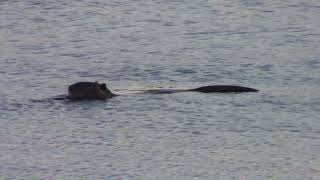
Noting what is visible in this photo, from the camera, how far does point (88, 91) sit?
53.4 feet

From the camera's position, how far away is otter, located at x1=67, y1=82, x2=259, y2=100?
16.2 m

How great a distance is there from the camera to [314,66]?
59.0 ft

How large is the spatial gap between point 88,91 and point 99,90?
173 millimetres

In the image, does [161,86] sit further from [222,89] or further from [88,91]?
[88,91]

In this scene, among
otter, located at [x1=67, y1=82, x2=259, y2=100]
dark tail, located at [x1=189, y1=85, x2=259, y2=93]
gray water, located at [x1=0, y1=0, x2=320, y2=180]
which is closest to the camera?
gray water, located at [x1=0, y1=0, x2=320, y2=180]

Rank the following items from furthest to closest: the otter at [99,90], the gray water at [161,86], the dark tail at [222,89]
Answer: the dark tail at [222,89] < the otter at [99,90] < the gray water at [161,86]

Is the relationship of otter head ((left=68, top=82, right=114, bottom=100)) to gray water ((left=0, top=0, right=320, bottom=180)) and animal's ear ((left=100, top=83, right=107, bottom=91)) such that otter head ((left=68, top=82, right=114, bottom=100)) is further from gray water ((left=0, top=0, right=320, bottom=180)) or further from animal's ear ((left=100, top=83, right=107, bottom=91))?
gray water ((left=0, top=0, right=320, bottom=180))

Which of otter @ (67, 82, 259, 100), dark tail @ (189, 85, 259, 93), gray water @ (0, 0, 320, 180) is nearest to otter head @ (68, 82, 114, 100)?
otter @ (67, 82, 259, 100)

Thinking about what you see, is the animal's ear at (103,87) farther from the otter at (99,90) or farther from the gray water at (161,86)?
the gray water at (161,86)

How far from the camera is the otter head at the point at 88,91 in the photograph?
16.2m

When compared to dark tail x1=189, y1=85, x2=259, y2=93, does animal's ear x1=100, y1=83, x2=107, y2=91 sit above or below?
above

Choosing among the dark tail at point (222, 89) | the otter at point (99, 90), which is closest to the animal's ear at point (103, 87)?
the otter at point (99, 90)

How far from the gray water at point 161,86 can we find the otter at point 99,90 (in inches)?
4.2

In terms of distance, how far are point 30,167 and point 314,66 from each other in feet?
19.5
